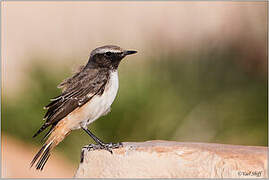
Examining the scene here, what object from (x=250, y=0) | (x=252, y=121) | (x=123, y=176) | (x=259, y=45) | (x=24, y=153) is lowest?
(x=24, y=153)

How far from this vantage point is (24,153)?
10398 mm

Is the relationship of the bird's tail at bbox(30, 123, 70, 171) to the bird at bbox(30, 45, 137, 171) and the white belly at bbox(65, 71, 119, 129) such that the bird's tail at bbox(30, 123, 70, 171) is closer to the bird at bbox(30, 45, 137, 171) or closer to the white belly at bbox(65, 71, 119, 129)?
the bird at bbox(30, 45, 137, 171)

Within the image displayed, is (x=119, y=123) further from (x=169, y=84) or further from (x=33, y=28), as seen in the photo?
(x=33, y=28)

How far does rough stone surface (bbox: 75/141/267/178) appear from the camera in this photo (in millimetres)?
4715

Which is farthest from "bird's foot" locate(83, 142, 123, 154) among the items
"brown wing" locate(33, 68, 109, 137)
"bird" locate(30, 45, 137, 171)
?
"brown wing" locate(33, 68, 109, 137)

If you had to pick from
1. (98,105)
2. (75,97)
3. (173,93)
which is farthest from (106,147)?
(173,93)

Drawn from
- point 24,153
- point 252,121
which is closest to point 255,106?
point 252,121

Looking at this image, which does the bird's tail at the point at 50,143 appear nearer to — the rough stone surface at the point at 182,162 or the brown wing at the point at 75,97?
the brown wing at the point at 75,97

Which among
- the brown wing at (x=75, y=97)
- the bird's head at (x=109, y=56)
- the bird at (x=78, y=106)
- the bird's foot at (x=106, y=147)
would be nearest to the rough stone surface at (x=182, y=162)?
the bird's foot at (x=106, y=147)

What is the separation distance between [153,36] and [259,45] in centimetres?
212

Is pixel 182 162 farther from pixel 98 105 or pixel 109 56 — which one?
pixel 109 56

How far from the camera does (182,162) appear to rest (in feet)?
15.9

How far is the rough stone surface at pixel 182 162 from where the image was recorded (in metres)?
4.71

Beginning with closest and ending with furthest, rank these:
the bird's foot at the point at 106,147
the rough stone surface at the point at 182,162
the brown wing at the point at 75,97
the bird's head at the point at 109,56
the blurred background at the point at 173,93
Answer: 1. the rough stone surface at the point at 182,162
2. the bird's foot at the point at 106,147
3. the brown wing at the point at 75,97
4. the bird's head at the point at 109,56
5. the blurred background at the point at 173,93
